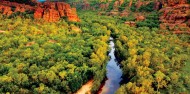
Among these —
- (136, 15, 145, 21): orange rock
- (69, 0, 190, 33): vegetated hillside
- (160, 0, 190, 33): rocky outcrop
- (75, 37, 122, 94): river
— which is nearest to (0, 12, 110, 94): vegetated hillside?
(75, 37, 122, 94): river

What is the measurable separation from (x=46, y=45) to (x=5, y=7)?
4451 centimetres

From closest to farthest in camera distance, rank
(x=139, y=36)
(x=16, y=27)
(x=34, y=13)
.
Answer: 1. (x=16, y=27)
2. (x=139, y=36)
3. (x=34, y=13)

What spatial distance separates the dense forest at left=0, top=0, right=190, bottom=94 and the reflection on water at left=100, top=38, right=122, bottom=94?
6.93 ft

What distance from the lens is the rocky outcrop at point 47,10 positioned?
120m

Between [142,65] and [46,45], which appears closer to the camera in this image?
[142,65]

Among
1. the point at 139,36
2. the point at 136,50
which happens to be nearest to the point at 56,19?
the point at 139,36

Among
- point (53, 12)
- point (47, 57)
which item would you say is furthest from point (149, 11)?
point (47, 57)

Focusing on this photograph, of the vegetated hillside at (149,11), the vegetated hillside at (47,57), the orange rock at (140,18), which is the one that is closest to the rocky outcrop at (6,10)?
the vegetated hillside at (47,57)

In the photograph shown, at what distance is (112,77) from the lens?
88688mm

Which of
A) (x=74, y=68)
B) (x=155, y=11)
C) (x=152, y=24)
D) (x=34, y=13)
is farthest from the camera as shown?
(x=155, y=11)

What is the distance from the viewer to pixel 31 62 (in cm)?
7650

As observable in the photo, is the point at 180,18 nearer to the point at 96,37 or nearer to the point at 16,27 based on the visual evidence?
the point at 96,37

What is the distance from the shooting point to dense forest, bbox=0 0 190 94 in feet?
229

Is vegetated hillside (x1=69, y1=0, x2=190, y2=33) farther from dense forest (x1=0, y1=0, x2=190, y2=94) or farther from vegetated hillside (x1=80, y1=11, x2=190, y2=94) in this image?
vegetated hillside (x1=80, y1=11, x2=190, y2=94)
